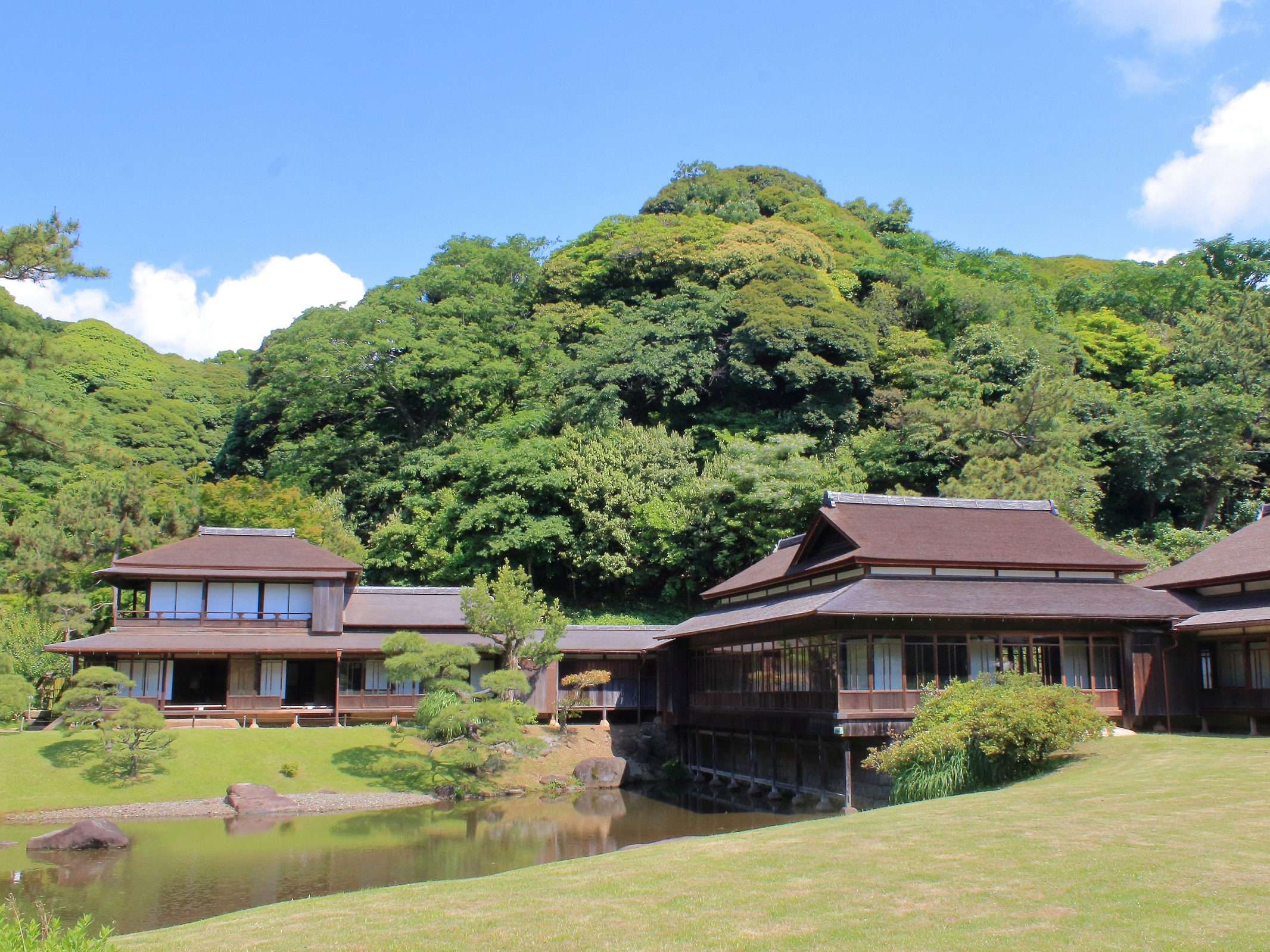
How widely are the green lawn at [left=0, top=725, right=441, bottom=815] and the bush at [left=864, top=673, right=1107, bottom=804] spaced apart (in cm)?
1371

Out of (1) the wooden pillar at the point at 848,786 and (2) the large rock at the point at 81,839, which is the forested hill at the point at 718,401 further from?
(2) the large rock at the point at 81,839

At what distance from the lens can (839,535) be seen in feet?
83.9

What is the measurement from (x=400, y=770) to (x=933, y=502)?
53.9 feet

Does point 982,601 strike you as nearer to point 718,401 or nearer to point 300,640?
point 300,640

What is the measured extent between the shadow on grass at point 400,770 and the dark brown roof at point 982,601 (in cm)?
887

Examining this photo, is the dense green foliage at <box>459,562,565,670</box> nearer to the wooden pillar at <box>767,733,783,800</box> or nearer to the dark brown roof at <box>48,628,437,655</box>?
the dark brown roof at <box>48,628,437,655</box>

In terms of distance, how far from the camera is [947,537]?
25562 mm

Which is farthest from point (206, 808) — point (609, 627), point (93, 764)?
point (609, 627)

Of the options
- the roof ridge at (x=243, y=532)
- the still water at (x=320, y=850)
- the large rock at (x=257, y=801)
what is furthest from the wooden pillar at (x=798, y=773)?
the roof ridge at (x=243, y=532)

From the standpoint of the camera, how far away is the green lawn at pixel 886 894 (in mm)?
8953

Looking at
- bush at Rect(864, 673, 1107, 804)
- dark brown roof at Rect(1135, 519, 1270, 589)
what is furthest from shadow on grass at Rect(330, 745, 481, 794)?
dark brown roof at Rect(1135, 519, 1270, 589)

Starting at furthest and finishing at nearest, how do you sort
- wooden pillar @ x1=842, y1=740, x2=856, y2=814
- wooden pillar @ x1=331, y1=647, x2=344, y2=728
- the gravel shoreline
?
wooden pillar @ x1=331, y1=647, x2=344, y2=728
the gravel shoreline
wooden pillar @ x1=842, y1=740, x2=856, y2=814

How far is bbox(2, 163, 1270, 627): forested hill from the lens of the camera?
3925cm

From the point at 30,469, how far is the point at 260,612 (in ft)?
74.6
